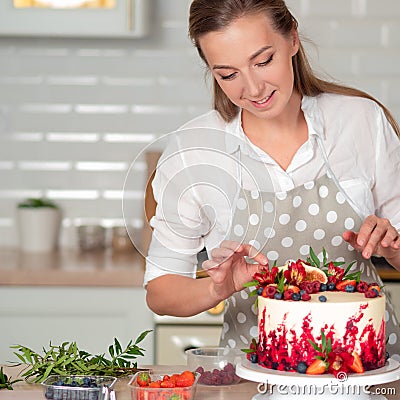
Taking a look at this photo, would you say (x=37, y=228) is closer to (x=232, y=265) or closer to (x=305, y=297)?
(x=232, y=265)

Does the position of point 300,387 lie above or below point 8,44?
below

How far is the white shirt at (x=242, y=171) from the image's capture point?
196cm

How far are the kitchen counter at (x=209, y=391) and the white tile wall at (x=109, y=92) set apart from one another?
1.81 meters

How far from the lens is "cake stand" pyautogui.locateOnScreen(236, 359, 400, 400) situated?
1506 mm

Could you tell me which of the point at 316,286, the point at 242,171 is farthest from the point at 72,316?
the point at 316,286

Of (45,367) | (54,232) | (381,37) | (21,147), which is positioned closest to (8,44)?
(21,147)

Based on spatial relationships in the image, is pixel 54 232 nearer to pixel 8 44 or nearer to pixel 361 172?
pixel 8 44

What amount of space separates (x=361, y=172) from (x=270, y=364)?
68 centimetres

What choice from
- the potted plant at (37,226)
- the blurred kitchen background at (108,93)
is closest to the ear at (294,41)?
the blurred kitchen background at (108,93)

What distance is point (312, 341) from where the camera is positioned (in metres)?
1.60

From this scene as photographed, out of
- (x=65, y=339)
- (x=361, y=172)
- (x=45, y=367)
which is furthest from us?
(x=65, y=339)

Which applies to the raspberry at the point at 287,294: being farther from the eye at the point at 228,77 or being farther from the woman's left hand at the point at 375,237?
the eye at the point at 228,77

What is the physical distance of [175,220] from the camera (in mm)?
1970

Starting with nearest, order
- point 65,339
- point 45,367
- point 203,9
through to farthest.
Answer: point 45,367 < point 203,9 < point 65,339
